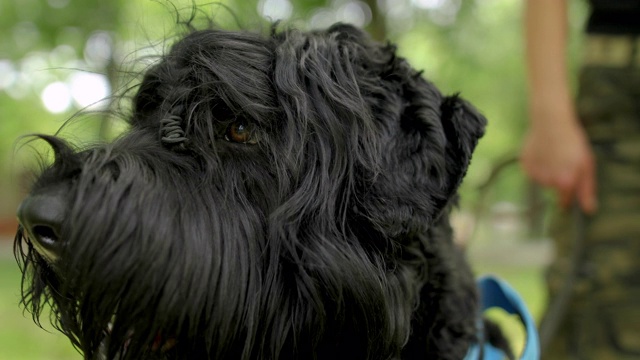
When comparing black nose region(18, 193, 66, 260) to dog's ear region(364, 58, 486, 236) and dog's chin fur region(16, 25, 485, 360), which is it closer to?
dog's chin fur region(16, 25, 485, 360)

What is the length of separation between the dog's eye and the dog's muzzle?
18.9 inches

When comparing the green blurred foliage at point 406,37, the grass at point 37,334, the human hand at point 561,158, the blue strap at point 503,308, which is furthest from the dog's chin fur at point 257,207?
the green blurred foliage at point 406,37

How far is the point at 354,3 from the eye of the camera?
32.0 ft

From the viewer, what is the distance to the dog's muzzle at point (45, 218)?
152 centimetres

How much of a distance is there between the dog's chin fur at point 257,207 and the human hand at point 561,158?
28.7 inches

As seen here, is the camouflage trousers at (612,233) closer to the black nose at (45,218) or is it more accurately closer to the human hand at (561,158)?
the human hand at (561,158)

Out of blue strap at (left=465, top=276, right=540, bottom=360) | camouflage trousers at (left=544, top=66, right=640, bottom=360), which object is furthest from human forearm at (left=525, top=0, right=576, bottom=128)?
blue strap at (left=465, top=276, right=540, bottom=360)

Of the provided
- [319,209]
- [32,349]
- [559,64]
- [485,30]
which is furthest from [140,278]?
[485,30]

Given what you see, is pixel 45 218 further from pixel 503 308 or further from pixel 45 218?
pixel 503 308

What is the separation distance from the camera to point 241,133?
181 cm

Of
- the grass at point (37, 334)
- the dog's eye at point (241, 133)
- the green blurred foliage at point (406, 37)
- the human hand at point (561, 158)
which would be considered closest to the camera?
the dog's eye at point (241, 133)

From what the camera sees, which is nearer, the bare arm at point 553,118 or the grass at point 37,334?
the bare arm at point 553,118

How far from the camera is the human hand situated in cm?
260

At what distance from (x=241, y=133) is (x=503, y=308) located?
4.15ft
